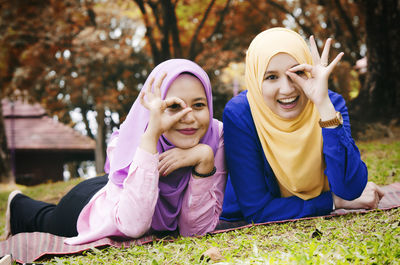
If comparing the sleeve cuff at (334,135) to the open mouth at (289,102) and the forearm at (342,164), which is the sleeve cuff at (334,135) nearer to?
the forearm at (342,164)

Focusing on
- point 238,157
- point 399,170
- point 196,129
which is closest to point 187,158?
point 196,129

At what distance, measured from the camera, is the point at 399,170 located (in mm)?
4621

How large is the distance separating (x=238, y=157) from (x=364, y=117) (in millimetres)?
5911

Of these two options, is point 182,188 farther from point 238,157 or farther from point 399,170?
point 399,170

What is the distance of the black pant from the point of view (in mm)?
3108

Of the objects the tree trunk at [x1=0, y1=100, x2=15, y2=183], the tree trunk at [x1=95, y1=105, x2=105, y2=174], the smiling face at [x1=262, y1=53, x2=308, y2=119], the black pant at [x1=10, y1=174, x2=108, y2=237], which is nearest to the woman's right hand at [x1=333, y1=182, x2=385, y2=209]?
the smiling face at [x1=262, y1=53, x2=308, y2=119]

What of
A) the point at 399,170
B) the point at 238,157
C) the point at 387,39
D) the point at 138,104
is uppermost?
the point at 387,39

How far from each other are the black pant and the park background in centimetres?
304

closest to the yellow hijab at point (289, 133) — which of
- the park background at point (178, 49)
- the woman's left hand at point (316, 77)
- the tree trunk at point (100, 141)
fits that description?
the woman's left hand at point (316, 77)

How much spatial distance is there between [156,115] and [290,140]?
935 millimetres

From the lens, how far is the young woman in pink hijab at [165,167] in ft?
8.13

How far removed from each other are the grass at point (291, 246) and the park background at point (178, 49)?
6.84ft

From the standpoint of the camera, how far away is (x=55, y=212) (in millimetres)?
3270

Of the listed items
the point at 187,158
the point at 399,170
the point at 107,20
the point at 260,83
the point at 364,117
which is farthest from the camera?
the point at 107,20
